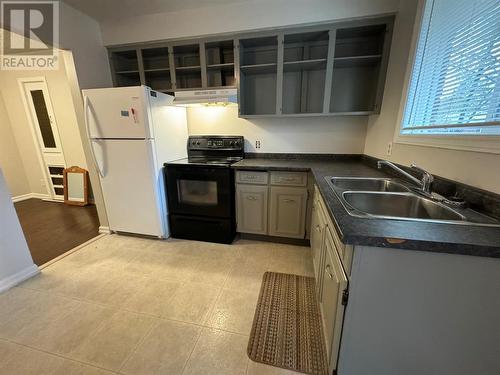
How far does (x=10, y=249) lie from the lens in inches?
70.3

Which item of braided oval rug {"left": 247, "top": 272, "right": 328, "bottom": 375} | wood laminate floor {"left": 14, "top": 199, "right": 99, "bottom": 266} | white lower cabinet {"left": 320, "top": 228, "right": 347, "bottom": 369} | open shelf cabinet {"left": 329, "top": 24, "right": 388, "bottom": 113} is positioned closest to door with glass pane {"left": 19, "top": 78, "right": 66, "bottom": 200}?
wood laminate floor {"left": 14, "top": 199, "right": 99, "bottom": 266}

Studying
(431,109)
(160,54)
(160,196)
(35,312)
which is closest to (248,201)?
(160,196)

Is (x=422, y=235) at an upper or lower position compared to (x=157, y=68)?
lower

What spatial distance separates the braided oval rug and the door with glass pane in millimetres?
4408

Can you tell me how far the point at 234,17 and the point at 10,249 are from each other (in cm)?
306

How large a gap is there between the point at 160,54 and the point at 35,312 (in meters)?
2.90

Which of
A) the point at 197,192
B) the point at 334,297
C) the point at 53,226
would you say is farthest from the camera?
the point at 53,226

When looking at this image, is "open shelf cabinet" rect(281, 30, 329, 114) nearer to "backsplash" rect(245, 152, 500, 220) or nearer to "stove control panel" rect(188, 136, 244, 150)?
"stove control panel" rect(188, 136, 244, 150)

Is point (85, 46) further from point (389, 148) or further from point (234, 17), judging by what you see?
point (389, 148)

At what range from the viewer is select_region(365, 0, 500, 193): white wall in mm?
987

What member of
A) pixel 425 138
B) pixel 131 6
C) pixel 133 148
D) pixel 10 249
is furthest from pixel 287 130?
pixel 10 249

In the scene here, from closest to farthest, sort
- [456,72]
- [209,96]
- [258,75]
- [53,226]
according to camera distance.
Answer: [456,72] < [209,96] < [258,75] < [53,226]

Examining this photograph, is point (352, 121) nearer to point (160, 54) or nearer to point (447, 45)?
point (447, 45)

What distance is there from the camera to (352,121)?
2475mm
